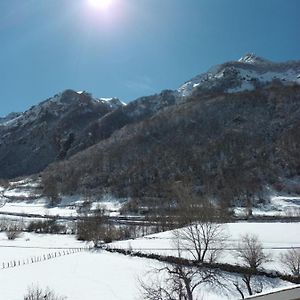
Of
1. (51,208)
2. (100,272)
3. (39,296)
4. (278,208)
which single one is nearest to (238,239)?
(100,272)

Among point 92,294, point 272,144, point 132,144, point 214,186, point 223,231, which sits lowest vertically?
point 92,294

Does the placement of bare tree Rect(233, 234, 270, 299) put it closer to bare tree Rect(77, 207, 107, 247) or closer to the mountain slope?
bare tree Rect(77, 207, 107, 247)

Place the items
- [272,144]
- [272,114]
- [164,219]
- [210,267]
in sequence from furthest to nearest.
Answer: [272,114]
[272,144]
[164,219]
[210,267]

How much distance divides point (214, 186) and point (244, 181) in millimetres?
9080

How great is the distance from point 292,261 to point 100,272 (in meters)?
21.0

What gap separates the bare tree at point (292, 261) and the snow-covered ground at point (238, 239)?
72 cm

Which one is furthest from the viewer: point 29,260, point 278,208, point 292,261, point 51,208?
point 51,208

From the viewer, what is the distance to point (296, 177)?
128m

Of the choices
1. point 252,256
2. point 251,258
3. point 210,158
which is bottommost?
point 251,258

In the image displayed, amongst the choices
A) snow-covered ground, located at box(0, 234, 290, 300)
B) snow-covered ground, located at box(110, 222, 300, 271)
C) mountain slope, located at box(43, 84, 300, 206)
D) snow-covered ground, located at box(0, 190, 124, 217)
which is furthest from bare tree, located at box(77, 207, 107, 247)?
mountain slope, located at box(43, 84, 300, 206)

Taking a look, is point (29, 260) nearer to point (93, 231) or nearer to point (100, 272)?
point (93, 231)

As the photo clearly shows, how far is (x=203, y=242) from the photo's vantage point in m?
57.5

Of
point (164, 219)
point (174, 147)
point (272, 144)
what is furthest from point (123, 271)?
point (174, 147)

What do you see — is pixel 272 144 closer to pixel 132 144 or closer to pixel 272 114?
pixel 272 114
